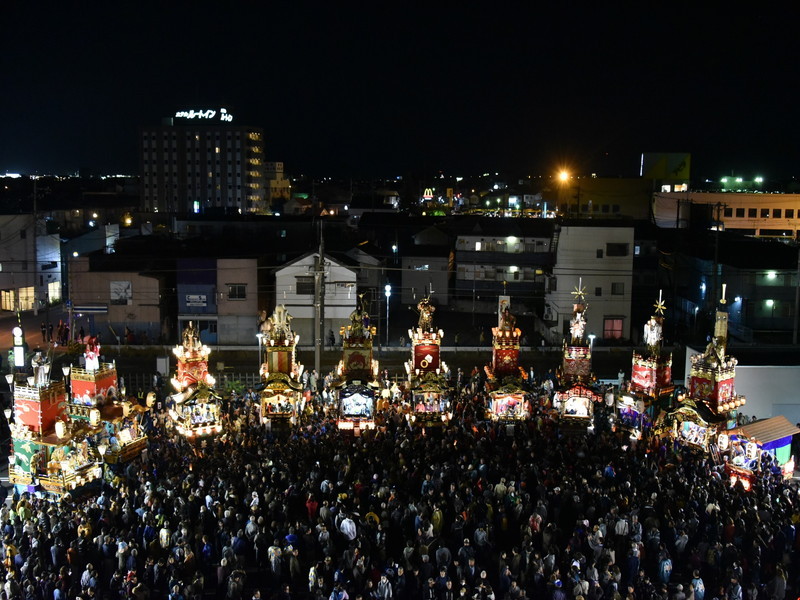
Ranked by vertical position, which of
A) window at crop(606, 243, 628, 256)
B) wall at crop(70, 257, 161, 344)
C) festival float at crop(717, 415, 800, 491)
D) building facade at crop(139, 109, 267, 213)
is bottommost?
festival float at crop(717, 415, 800, 491)

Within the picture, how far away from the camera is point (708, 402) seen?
1998 centimetres

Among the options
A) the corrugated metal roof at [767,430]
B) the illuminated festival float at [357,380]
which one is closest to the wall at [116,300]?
the illuminated festival float at [357,380]

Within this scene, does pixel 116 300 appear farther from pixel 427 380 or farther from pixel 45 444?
pixel 427 380

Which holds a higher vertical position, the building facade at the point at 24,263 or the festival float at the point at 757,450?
the building facade at the point at 24,263

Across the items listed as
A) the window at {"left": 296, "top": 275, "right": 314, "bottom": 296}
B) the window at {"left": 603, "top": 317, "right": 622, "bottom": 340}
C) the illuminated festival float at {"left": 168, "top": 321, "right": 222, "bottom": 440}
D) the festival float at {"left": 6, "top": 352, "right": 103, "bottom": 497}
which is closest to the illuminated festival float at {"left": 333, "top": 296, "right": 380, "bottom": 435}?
the illuminated festival float at {"left": 168, "top": 321, "right": 222, "bottom": 440}

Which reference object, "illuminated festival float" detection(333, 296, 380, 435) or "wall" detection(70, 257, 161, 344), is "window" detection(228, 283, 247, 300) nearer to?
"wall" detection(70, 257, 161, 344)

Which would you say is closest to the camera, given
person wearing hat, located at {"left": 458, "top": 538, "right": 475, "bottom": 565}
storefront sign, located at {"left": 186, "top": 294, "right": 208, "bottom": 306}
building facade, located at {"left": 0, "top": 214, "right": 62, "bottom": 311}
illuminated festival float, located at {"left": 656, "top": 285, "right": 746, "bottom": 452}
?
person wearing hat, located at {"left": 458, "top": 538, "right": 475, "bottom": 565}

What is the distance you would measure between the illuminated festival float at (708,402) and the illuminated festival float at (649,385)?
1.60m

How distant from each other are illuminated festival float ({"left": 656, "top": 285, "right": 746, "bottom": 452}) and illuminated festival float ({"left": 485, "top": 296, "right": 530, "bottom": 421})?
3.99 meters

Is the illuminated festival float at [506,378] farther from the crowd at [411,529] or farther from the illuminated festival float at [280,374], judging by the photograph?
the illuminated festival float at [280,374]

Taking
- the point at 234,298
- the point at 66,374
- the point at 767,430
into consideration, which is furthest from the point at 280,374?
the point at 767,430

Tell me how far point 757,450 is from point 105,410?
53.0 feet

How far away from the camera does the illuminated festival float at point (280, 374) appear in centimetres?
2144

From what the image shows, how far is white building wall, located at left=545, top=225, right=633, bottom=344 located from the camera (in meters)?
35.1
